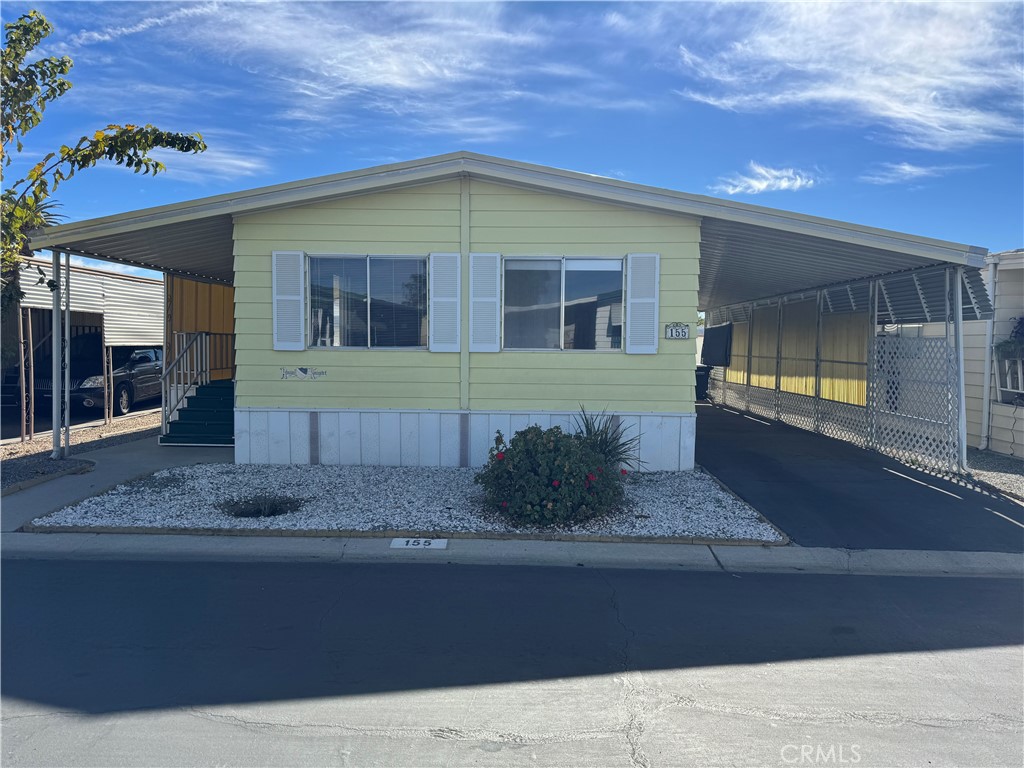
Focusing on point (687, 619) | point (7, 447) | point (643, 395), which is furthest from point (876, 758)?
point (7, 447)

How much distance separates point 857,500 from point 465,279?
547 centimetres

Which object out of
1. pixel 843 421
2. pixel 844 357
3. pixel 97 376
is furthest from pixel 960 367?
pixel 97 376

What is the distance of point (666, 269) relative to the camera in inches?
383

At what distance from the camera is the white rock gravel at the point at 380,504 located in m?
7.33

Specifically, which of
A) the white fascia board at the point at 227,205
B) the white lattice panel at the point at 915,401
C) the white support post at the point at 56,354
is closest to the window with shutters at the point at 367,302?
the white fascia board at the point at 227,205

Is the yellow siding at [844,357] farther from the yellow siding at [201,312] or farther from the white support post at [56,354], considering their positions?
the white support post at [56,354]

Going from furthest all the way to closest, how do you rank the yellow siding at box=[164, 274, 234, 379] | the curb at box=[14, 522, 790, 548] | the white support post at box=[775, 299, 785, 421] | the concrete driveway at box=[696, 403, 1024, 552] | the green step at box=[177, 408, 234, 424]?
1. the white support post at box=[775, 299, 785, 421]
2. the yellow siding at box=[164, 274, 234, 379]
3. the green step at box=[177, 408, 234, 424]
4. the concrete driveway at box=[696, 403, 1024, 552]
5. the curb at box=[14, 522, 790, 548]

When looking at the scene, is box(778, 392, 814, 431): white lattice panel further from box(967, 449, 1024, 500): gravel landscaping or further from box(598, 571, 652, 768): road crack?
box(598, 571, 652, 768): road crack

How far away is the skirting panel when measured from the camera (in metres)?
9.95

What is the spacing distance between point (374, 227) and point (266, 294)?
5.52 ft

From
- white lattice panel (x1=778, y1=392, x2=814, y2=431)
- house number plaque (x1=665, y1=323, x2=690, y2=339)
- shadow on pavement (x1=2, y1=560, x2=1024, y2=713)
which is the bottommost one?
shadow on pavement (x1=2, y1=560, x2=1024, y2=713)

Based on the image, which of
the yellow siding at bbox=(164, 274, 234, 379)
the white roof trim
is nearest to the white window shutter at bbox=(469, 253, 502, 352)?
the white roof trim

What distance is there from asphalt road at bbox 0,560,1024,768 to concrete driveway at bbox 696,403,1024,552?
1.10 metres

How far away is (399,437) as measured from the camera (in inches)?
395
